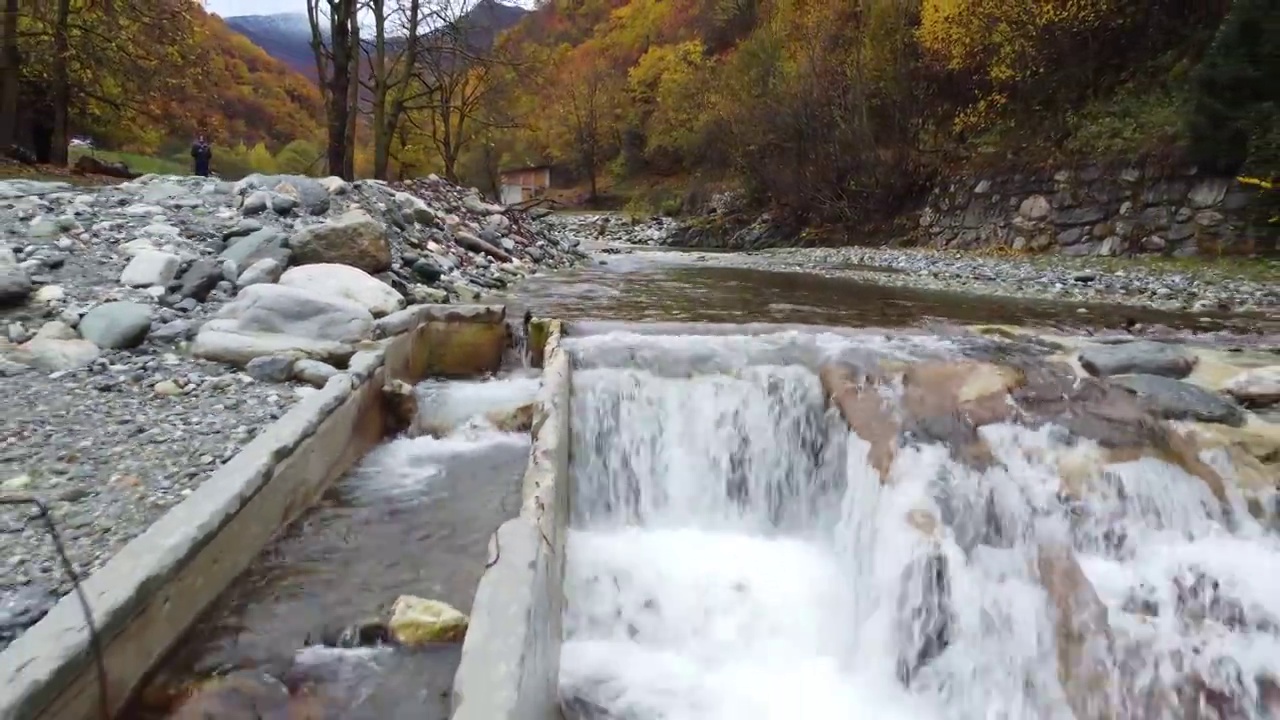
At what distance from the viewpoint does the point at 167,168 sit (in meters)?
29.7

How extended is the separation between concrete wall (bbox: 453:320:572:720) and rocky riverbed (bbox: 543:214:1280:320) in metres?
8.22

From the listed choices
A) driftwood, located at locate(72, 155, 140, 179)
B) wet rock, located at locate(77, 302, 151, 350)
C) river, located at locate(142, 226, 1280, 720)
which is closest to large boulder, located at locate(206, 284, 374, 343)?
wet rock, located at locate(77, 302, 151, 350)

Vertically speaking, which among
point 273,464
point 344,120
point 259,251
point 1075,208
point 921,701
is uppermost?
point 344,120

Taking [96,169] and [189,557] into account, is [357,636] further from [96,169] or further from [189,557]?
[96,169]

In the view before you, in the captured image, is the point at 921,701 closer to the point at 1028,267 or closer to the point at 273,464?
the point at 273,464

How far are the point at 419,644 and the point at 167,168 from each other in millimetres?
33010

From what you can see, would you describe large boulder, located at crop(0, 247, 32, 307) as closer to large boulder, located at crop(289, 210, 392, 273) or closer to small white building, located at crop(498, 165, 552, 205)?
large boulder, located at crop(289, 210, 392, 273)

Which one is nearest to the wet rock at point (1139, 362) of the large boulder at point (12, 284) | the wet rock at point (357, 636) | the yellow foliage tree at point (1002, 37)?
the wet rock at point (357, 636)

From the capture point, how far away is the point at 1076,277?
1101 cm

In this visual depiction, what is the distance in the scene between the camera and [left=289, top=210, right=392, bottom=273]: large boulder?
22.9ft

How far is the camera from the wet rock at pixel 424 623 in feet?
9.50

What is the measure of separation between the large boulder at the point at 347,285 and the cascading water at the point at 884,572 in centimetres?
229

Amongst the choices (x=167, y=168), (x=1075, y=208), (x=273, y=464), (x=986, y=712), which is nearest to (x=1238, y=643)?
(x=986, y=712)

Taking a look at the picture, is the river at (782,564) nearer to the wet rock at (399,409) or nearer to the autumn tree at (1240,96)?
the wet rock at (399,409)
